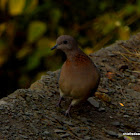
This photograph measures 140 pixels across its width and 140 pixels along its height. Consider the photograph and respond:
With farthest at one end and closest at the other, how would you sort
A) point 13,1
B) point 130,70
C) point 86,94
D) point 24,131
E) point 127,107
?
point 13,1
point 130,70
point 127,107
point 86,94
point 24,131

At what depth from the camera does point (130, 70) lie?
13.2ft

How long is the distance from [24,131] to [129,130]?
2.95ft

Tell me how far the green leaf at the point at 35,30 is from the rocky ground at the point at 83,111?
1098mm

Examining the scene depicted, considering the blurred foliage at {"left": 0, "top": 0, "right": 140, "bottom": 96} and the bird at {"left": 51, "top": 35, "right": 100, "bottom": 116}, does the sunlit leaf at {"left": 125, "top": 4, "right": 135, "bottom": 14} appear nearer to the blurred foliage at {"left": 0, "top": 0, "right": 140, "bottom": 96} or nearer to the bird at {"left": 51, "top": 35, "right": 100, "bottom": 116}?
the blurred foliage at {"left": 0, "top": 0, "right": 140, "bottom": 96}

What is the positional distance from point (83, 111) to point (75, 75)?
16.6 inches

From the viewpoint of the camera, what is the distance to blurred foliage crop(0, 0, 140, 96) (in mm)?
4992

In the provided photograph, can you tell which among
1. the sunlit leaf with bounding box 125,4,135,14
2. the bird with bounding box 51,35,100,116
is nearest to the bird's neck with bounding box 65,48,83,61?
the bird with bounding box 51,35,100,116

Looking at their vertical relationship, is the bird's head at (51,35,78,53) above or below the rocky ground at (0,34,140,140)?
above

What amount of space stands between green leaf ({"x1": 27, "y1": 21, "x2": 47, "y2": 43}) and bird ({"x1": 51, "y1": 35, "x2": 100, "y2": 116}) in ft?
6.26

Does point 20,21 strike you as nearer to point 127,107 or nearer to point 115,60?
point 115,60

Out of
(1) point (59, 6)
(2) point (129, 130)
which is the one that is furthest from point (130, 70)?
(1) point (59, 6)

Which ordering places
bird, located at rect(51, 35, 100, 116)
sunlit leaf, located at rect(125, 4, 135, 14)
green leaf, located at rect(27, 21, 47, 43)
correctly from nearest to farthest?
bird, located at rect(51, 35, 100, 116) → green leaf, located at rect(27, 21, 47, 43) → sunlit leaf, located at rect(125, 4, 135, 14)

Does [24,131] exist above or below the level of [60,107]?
below

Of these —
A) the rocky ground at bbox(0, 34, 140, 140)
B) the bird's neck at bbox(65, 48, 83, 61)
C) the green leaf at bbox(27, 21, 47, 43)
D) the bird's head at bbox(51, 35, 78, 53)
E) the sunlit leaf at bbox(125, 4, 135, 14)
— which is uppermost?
the sunlit leaf at bbox(125, 4, 135, 14)
